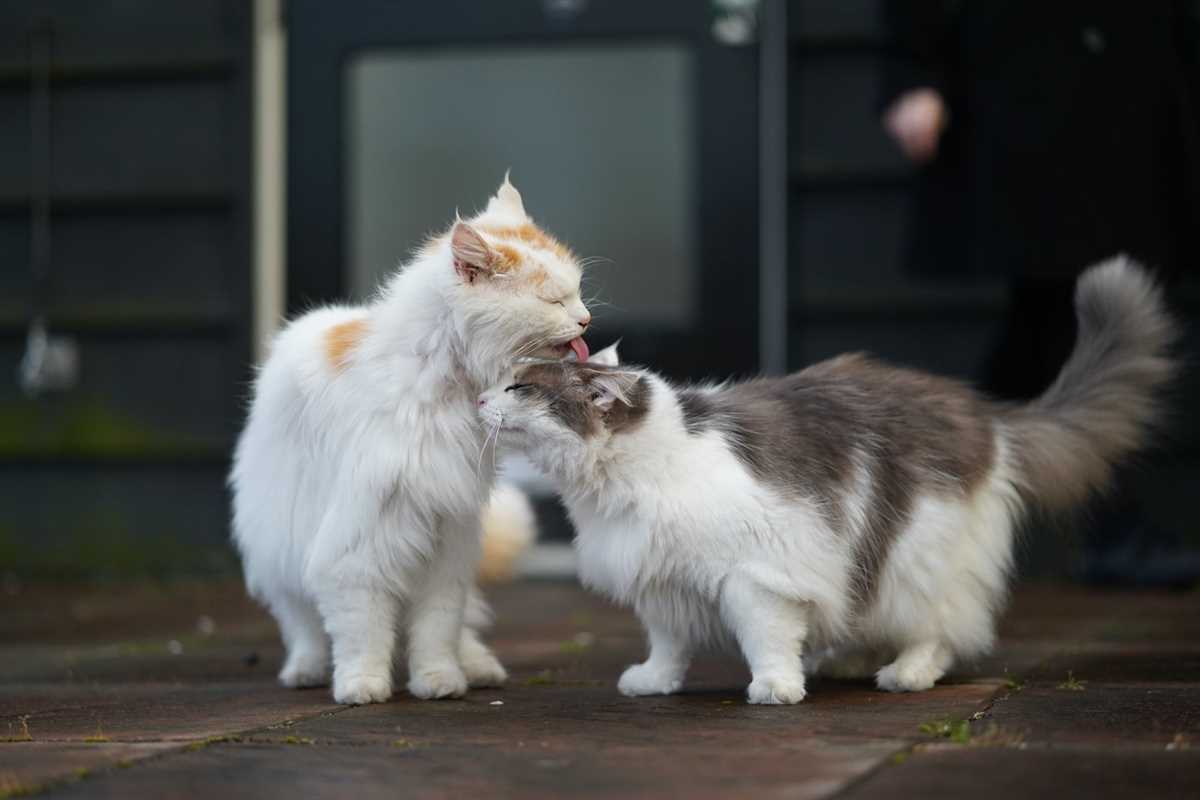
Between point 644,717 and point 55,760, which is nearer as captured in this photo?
point 55,760

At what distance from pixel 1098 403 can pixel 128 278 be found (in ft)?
15.4

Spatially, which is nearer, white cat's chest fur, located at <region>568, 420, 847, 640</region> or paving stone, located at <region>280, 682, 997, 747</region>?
paving stone, located at <region>280, 682, 997, 747</region>

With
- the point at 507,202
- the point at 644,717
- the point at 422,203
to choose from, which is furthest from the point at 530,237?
A: the point at 422,203

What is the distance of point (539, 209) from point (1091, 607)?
285 cm

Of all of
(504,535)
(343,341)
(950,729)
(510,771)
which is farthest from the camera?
(504,535)

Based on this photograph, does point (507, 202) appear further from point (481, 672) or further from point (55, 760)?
point (55, 760)

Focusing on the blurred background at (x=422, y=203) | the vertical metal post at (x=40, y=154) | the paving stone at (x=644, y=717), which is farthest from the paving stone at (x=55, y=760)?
the vertical metal post at (x=40, y=154)

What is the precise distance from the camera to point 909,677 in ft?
12.5

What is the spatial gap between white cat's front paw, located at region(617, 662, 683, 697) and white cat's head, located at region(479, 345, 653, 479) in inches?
20.4

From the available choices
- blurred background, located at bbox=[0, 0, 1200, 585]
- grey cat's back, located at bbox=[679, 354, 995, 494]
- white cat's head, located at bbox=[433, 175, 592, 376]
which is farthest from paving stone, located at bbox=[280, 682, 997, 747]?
blurred background, located at bbox=[0, 0, 1200, 585]

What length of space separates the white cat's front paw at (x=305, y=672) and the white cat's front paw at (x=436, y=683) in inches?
16.7

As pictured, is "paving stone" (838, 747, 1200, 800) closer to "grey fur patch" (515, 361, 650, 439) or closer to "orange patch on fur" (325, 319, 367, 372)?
"grey fur patch" (515, 361, 650, 439)

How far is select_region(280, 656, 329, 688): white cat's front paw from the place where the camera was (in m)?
4.19

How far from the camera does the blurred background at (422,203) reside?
680 centimetres
